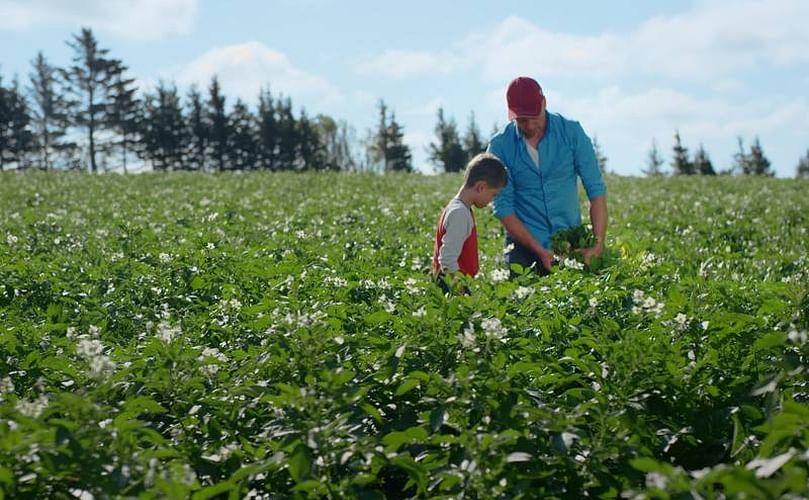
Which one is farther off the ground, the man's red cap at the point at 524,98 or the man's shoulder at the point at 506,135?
the man's red cap at the point at 524,98

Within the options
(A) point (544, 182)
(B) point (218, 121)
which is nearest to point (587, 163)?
(A) point (544, 182)

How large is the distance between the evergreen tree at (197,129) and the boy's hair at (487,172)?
6671 cm

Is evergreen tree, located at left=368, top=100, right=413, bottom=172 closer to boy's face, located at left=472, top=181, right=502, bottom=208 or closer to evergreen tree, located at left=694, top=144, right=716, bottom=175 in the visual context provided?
evergreen tree, located at left=694, top=144, right=716, bottom=175

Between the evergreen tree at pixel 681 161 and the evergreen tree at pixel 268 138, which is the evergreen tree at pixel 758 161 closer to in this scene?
the evergreen tree at pixel 681 161

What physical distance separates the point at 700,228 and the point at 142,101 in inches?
2519

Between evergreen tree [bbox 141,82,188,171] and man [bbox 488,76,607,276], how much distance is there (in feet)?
216

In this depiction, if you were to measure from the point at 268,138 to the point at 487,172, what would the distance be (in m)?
67.2

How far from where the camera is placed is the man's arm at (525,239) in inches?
237

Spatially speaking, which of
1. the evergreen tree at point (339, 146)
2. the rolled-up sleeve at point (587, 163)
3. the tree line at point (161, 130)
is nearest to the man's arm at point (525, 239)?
the rolled-up sleeve at point (587, 163)

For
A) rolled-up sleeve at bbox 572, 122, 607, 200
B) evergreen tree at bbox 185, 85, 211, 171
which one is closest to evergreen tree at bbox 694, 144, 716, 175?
evergreen tree at bbox 185, 85, 211, 171

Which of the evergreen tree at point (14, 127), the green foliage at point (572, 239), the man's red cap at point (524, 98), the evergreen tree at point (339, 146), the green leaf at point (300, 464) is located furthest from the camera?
the evergreen tree at point (339, 146)

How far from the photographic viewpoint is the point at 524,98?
5.73 meters

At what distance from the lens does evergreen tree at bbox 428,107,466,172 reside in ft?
253

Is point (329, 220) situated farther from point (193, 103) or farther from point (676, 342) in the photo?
point (193, 103)
